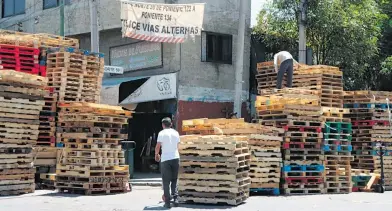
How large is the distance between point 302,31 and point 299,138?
26.1 feet

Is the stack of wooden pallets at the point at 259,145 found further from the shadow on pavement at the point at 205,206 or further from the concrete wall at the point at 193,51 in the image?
the concrete wall at the point at 193,51

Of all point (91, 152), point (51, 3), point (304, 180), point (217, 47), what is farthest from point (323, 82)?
point (51, 3)

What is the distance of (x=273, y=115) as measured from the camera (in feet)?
50.9

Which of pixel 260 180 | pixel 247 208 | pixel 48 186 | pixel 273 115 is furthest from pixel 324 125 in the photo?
pixel 48 186

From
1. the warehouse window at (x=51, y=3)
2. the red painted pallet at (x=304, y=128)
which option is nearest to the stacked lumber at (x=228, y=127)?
the red painted pallet at (x=304, y=128)

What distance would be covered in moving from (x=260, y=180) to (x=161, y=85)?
30.2ft

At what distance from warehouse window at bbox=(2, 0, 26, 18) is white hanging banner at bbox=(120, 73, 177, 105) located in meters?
10.8

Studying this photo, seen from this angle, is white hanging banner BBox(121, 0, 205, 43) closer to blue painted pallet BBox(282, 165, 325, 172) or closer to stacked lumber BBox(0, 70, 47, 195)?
stacked lumber BBox(0, 70, 47, 195)

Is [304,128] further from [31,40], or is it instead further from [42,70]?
[31,40]

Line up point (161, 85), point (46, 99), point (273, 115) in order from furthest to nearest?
point (161, 85) → point (46, 99) → point (273, 115)

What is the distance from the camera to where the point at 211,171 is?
40.6 ft

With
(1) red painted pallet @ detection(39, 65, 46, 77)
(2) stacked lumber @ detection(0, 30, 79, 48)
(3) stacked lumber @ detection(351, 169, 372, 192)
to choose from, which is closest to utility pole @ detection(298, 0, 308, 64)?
(3) stacked lumber @ detection(351, 169, 372, 192)

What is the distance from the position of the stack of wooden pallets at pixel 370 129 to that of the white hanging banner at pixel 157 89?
7330 mm

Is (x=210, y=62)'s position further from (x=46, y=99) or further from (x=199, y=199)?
(x=199, y=199)
